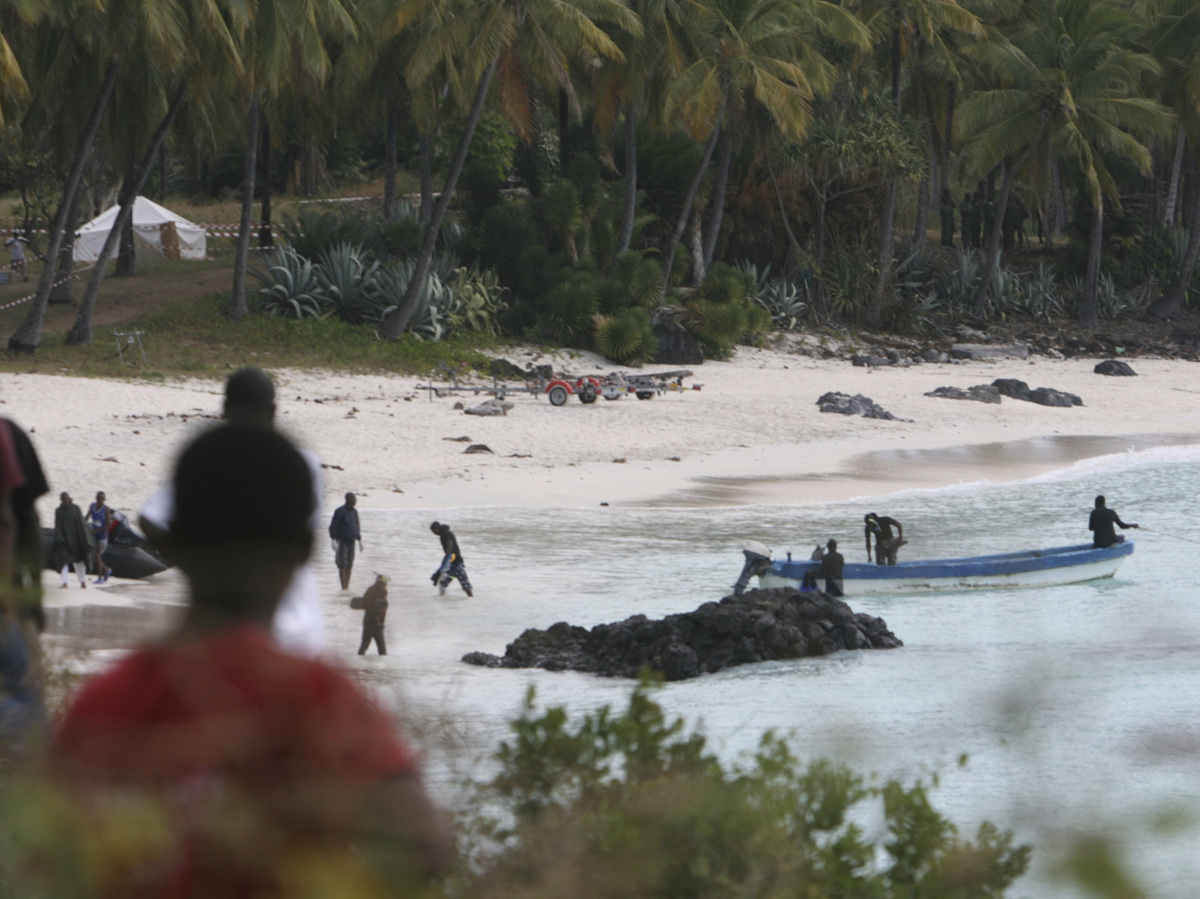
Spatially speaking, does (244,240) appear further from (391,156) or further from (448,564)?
(448,564)

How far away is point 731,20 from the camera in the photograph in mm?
30734

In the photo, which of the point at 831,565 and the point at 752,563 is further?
the point at 831,565

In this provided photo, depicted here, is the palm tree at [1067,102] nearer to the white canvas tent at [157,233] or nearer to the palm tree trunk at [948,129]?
the palm tree trunk at [948,129]

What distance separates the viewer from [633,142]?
103 feet

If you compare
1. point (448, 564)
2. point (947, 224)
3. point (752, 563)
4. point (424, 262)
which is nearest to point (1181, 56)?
point (947, 224)

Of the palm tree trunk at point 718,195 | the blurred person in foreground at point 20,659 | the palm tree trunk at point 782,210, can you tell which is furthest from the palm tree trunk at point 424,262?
the blurred person in foreground at point 20,659

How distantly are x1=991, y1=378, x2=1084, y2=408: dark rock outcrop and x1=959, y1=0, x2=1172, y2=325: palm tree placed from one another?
8.13 m

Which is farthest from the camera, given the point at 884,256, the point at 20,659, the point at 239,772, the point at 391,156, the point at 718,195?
the point at 884,256

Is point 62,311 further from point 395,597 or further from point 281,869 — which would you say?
point 281,869

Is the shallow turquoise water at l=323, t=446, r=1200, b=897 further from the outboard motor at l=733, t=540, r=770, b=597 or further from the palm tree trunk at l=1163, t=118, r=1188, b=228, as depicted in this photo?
the palm tree trunk at l=1163, t=118, r=1188, b=228

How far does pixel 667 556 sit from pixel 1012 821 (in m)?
13.1

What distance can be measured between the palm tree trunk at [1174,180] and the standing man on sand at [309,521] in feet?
134

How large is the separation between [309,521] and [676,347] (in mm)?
28884

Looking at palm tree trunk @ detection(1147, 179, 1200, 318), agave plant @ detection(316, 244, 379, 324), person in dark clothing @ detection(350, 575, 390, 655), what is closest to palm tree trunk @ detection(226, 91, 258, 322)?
agave plant @ detection(316, 244, 379, 324)
